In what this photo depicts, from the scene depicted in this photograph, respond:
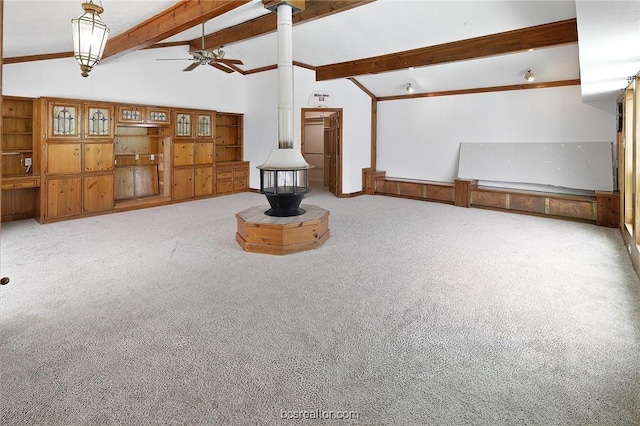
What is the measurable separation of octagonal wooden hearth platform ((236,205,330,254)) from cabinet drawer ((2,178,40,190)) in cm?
366

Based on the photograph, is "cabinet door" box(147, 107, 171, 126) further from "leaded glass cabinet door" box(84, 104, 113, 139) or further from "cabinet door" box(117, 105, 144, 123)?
"leaded glass cabinet door" box(84, 104, 113, 139)

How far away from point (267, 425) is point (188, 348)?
0.91m

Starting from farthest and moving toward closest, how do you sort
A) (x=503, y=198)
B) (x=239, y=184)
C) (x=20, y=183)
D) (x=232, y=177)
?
(x=239, y=184), (x=232, y=177), (x=503, y=198), (x=20, y=183)

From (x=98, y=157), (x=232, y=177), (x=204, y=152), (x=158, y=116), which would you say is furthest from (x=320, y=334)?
(x=232, y=177)

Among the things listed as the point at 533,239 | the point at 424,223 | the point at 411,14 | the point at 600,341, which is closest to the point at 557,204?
the point at 533,239

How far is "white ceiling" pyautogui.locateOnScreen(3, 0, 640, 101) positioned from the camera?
3436 millimetres

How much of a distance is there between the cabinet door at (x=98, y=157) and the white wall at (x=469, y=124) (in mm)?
6074

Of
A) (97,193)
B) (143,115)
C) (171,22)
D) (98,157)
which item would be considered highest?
(171,22)

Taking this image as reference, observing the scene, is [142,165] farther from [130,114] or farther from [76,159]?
[76,159]

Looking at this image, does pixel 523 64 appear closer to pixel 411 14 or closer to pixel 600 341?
pixel 411 14

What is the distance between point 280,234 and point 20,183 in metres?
4.36

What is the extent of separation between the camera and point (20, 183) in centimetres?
604

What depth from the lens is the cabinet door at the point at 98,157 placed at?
6875mm

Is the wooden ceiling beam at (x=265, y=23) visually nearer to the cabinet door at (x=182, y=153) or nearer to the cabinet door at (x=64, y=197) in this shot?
the cabinet door at (x=182, y=153)
